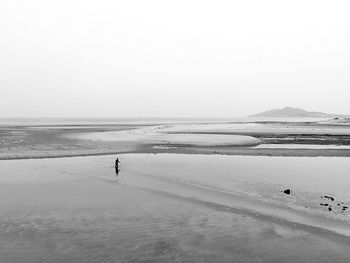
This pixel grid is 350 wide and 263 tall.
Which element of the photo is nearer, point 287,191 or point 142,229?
point 142,229

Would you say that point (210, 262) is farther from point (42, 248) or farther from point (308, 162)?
point (308, 162)

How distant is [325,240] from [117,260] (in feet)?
25.5

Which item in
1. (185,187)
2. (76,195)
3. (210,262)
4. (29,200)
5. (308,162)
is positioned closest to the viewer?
(210,262)

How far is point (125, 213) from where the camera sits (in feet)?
54.1

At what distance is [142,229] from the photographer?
14164mm

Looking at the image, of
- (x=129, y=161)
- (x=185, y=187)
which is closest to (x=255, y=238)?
(x=185, y=187)

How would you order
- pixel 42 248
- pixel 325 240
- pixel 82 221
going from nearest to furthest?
pixel 42 248 < pixel 325 240 < pixel 82 221

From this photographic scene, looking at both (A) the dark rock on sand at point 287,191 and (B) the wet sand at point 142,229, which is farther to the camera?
(A) the dark rock on sand at point 287,191

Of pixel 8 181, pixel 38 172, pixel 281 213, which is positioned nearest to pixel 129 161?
pixel 38 172

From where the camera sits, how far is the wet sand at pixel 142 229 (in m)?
11.7

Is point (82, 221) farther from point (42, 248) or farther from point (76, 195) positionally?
point (76, 195)

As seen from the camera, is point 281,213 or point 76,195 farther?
point 76,195

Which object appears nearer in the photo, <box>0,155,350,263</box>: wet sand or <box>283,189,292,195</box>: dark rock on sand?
<box>0,155,350,263</box>: wet sand

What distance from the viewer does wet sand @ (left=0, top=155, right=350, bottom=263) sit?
38.2 feet
